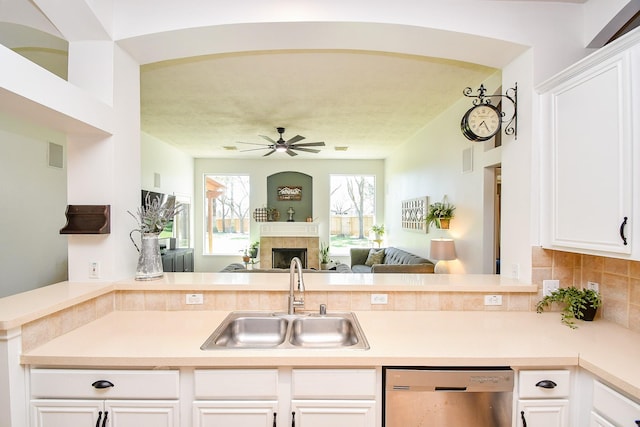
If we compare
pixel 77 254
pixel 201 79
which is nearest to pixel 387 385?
pixel 77 254

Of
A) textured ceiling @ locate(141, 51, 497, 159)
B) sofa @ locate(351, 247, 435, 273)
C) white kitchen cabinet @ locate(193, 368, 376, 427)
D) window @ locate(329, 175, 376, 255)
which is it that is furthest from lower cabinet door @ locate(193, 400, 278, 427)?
window @ locate(329, 175, 376, 255)

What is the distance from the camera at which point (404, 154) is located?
595 cm

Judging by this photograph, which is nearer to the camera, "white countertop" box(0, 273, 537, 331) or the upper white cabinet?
the upper white cabinet

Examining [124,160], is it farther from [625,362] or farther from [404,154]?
[404,154]

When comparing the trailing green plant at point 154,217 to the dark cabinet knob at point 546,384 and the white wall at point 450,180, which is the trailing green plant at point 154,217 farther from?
the white wall at point 450,180

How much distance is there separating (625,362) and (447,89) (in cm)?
293

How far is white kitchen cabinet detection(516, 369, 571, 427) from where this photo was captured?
54.1 inches

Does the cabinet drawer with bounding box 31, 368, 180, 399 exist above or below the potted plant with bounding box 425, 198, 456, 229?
below

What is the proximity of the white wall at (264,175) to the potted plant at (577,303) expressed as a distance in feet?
18.8

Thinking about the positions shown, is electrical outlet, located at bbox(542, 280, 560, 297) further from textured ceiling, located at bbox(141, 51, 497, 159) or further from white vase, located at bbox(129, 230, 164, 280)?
white vase, located at bbox(129, 230, 164, 280)

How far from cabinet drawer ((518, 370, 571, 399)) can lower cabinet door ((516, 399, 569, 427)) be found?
0.12 ft

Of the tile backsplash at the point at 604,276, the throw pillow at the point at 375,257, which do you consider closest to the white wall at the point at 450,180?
the throw pillow at the point at 375,257

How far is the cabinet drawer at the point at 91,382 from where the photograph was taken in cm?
136

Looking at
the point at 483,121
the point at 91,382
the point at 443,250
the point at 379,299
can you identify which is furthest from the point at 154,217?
the point at 443,250
